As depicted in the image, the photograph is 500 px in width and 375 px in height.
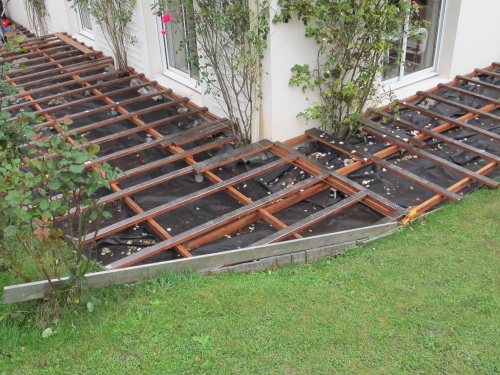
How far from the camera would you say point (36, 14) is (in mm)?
11125

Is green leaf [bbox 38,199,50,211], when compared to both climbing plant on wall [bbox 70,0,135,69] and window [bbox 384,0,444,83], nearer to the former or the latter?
window [bbox 384,0,444,83]

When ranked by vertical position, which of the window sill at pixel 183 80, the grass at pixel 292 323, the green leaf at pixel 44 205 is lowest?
the grass at pixel 292 323

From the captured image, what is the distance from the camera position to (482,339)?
9.84 ft

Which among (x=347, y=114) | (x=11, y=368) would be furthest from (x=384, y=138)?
(x=11, y=368)

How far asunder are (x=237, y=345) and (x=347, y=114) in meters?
3.36

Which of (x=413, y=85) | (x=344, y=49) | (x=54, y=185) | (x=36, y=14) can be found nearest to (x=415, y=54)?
(x=413, y=85)

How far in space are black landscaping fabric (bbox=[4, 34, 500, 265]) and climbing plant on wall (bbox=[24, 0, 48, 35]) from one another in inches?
192

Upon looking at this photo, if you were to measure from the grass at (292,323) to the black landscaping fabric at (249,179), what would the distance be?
1.97 feet

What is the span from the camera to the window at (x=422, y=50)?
262 inches

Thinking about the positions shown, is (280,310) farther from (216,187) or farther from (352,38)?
(352,38)

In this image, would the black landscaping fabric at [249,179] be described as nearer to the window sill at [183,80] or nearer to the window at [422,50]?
the window sill at [183,80]

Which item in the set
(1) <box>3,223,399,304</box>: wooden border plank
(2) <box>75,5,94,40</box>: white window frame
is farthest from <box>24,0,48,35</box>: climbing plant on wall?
(1) <box>3,223,399,304</box>: wooden border plank

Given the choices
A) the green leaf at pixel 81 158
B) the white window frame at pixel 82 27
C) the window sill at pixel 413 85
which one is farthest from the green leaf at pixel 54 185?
the white window frame at pixel 82 27

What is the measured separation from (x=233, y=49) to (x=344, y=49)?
1229mm
